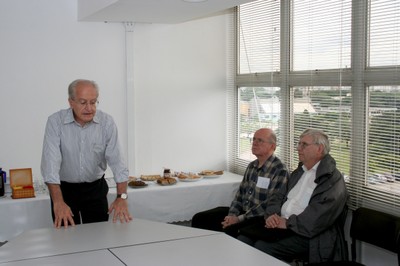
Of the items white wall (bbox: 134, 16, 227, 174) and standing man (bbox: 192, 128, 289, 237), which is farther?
white wall (bbox: 134, 16, 227, 174)

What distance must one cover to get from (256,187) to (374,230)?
109 cm

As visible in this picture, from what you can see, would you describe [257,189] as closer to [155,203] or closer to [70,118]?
[155,203]

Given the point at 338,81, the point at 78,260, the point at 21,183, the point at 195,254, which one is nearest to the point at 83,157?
the point at 78,260

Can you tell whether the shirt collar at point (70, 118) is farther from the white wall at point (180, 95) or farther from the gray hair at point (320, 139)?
the white wall at point (180, 95)

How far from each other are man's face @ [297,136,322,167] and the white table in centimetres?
121

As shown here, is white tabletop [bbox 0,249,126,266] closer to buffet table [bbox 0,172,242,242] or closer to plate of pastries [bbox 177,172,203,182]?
buffet table [bbox 0,172,242,242]

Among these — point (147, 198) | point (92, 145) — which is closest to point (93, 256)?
point (92, 145)

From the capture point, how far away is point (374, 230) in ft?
12.0

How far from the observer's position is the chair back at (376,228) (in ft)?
11.4

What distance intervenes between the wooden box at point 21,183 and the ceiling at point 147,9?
1573mm

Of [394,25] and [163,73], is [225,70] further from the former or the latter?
[394,25]

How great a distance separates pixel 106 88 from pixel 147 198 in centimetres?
129

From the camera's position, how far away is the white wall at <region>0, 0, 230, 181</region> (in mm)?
4961

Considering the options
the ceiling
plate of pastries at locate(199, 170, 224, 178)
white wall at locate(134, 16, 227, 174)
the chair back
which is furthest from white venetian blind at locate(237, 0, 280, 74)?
the chair back
